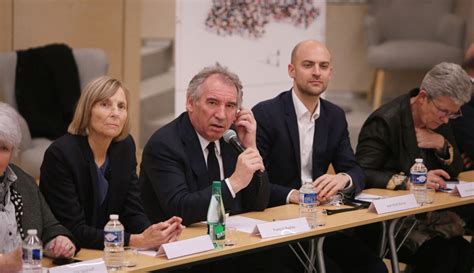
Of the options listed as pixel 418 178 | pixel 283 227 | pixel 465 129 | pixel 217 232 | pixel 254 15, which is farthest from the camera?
pixel 254 15

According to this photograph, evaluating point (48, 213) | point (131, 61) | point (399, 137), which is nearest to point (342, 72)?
point (131, 61)

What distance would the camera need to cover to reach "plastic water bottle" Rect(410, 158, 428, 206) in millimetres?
4805

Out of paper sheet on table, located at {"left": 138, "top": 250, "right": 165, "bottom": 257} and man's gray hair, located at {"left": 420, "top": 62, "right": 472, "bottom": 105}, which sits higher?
man's gray hair, located at {"left": 420, "top": 62, "right": 472, "bottom": 105}

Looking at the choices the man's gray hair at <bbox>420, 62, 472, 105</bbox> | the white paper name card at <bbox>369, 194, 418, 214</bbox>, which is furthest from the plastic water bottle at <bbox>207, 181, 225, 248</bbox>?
the man's gray hair at <bbox>420, 62, 472, 105</bbox>

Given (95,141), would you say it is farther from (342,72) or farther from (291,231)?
(342,72)

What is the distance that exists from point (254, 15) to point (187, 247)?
3669mm

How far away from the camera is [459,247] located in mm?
5129

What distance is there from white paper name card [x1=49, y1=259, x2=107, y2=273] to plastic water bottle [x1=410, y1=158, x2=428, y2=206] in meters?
2.03

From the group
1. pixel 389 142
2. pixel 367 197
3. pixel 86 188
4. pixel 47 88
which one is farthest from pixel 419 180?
pixel 47 88

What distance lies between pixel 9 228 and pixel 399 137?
2470 mm

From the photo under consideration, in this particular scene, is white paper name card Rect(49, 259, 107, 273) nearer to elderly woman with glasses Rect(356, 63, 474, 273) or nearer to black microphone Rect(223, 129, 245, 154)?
black microphone Rect(223, 129, 245, 154)

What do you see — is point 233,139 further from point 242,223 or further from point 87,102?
point 87,102

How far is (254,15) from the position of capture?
698 cm

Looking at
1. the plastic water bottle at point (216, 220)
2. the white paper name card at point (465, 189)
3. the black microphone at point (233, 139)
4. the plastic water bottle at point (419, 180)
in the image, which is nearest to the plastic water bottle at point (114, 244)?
the plastic water bottle at point (216, 220)
